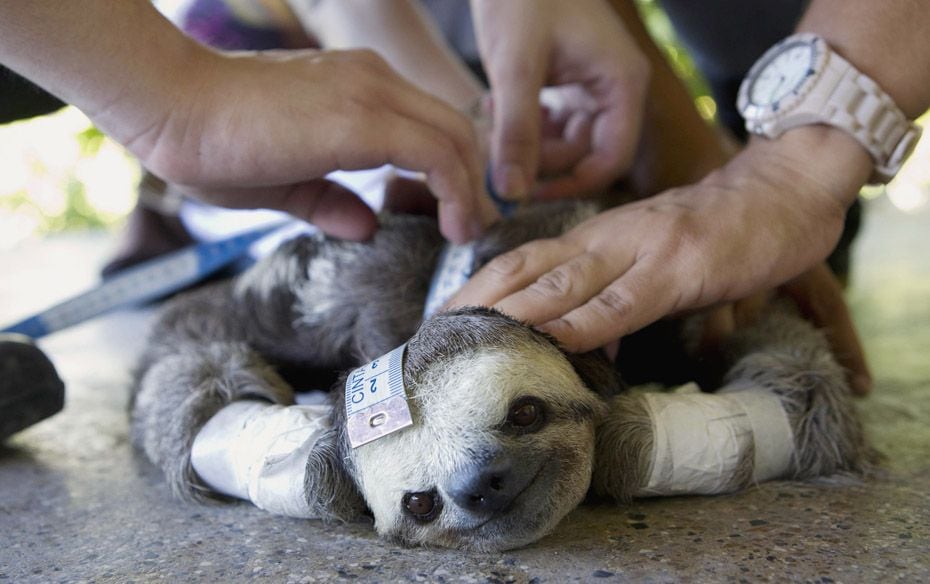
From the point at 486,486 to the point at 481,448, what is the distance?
4 cm

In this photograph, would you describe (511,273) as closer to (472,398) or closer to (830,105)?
(472,398)

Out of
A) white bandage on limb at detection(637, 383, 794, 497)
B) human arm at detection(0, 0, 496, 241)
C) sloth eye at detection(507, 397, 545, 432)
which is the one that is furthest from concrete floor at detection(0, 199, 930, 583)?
human arm at detection(0, 0, 496, 241)

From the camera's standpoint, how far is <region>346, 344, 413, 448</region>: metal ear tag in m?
0.96

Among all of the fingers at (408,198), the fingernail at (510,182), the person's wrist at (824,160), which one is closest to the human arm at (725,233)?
the person's wrist at (824,160)

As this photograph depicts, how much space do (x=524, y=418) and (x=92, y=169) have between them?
4.80 metres

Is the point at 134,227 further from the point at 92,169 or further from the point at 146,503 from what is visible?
the point at 92,169

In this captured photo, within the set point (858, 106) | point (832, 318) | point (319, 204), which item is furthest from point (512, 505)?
point (832, 318)

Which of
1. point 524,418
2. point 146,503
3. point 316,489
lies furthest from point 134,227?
point 524,418

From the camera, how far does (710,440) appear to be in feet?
3.63

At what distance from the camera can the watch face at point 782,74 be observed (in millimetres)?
1379

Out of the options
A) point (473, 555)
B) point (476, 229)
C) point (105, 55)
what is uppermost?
point (105, 55)

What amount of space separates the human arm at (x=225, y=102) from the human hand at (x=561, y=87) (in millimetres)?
266

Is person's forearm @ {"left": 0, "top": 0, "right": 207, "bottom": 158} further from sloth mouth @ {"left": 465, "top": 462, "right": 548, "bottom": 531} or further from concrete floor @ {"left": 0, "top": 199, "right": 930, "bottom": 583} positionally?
sloth mouth @ {"left": 465, "top": 462, "right": 548, "bottom": 531}

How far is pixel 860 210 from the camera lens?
7.97 feet
